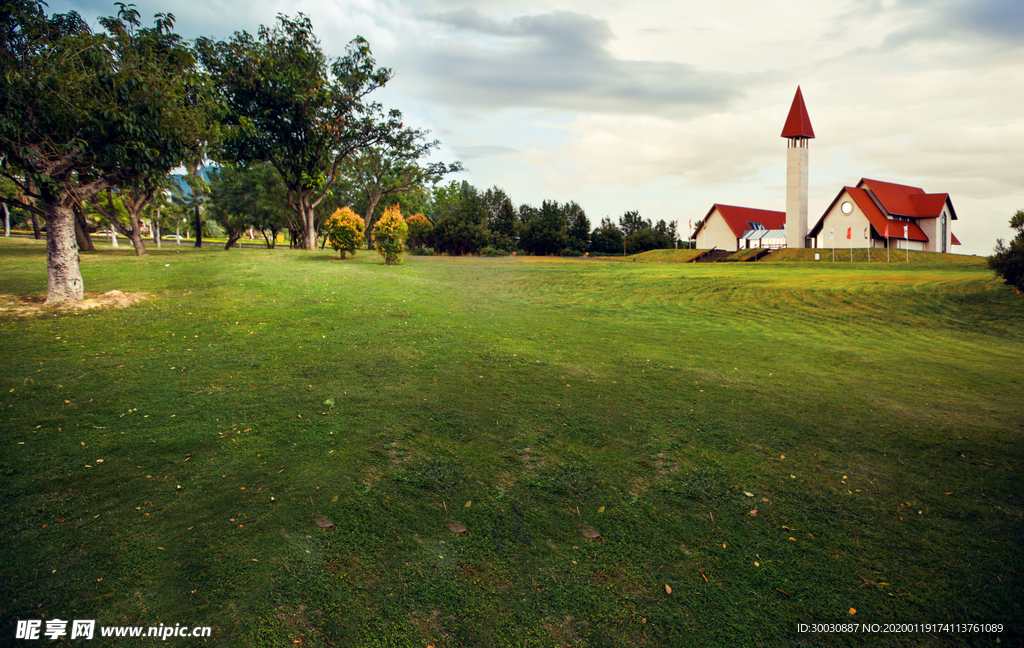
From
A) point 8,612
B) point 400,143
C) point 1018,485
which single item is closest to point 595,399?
point 1018,485

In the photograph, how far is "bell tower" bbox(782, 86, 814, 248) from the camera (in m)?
58.8

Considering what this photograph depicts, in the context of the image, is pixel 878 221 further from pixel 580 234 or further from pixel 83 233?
pixel 83 233

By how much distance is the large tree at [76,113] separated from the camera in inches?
465

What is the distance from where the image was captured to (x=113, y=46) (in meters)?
13.4

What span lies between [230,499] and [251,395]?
2959 mm

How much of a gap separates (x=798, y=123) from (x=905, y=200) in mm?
14196

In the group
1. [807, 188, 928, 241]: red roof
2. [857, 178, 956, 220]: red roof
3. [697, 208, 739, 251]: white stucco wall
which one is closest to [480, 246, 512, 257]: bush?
[697, 208, 739, 251]: white stucco wall

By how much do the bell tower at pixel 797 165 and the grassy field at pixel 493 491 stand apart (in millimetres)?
54794

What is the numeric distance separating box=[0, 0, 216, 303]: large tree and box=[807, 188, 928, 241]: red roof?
196 feet

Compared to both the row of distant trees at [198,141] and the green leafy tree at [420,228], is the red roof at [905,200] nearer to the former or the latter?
the row of distant trees at [198,141]

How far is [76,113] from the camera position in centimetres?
1184

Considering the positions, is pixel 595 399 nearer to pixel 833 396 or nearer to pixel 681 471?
pixel 681 471
